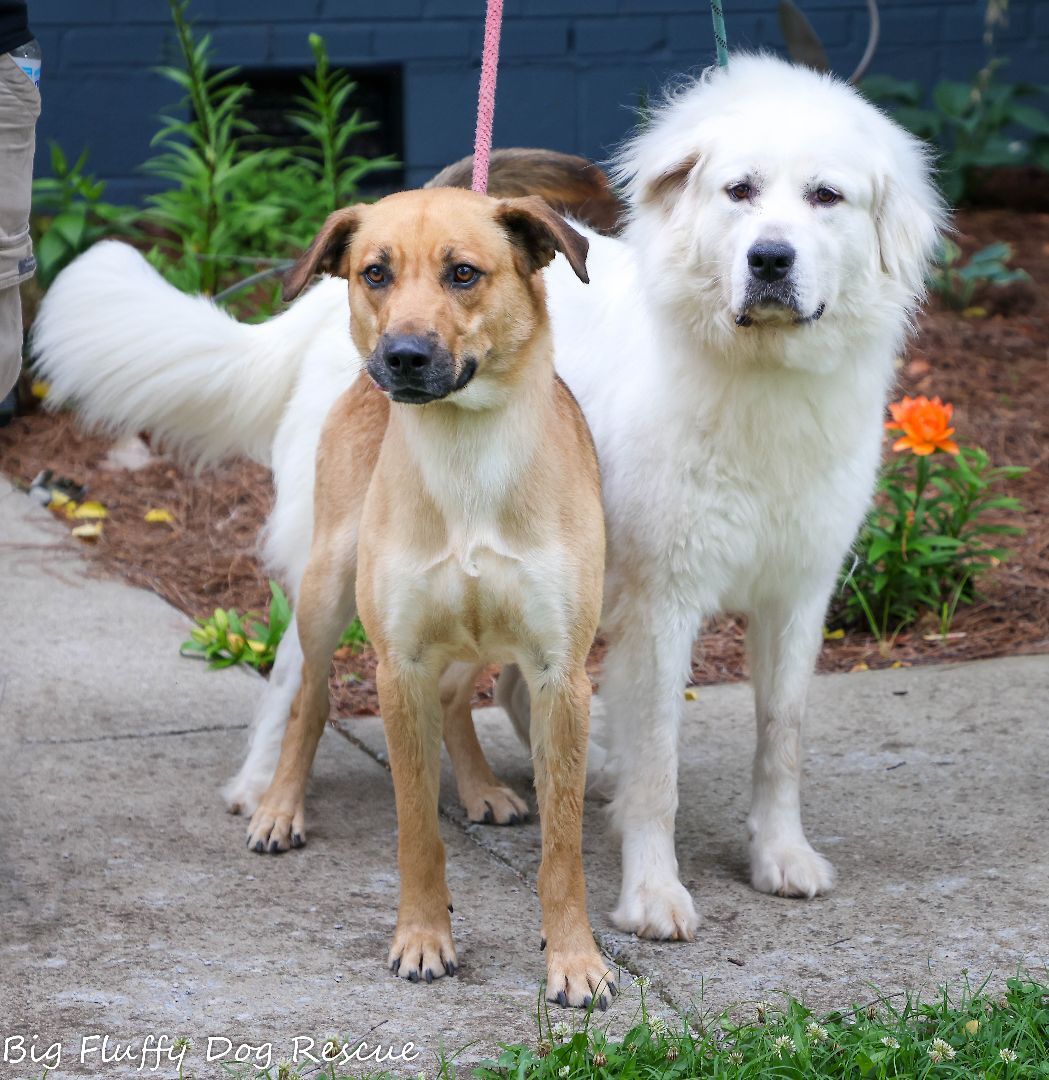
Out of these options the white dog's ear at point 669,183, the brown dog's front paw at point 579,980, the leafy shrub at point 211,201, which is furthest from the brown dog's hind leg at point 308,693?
the leafy shrub at point 211,201

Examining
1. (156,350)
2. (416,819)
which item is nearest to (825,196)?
(416,819)

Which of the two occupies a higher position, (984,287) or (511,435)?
(511,435)

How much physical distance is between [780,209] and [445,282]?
80cm

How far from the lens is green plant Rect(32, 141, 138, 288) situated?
6957mm

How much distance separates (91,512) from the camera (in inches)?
248

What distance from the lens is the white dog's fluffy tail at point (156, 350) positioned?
4.14 meters

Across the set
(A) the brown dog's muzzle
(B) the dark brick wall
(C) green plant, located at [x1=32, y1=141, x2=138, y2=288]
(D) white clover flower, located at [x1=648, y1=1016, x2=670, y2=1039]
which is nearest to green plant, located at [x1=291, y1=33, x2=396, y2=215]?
(B) the dark brick wall

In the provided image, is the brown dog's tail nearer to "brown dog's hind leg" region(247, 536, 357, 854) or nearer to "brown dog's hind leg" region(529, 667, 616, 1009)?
"brown dog's hind leg" region(247, 536, 357, 854)

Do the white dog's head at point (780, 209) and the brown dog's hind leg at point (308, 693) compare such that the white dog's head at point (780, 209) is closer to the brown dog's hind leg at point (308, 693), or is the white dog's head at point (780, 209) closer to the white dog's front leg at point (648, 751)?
the white dog's front leg at point (648, 751)

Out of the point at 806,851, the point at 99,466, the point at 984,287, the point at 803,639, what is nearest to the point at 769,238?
the point at 803,639

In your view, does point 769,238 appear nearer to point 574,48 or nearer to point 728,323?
point 728,323

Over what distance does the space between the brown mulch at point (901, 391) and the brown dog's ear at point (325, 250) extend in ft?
6.62

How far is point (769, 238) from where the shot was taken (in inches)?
126

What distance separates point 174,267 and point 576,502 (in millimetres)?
4717
